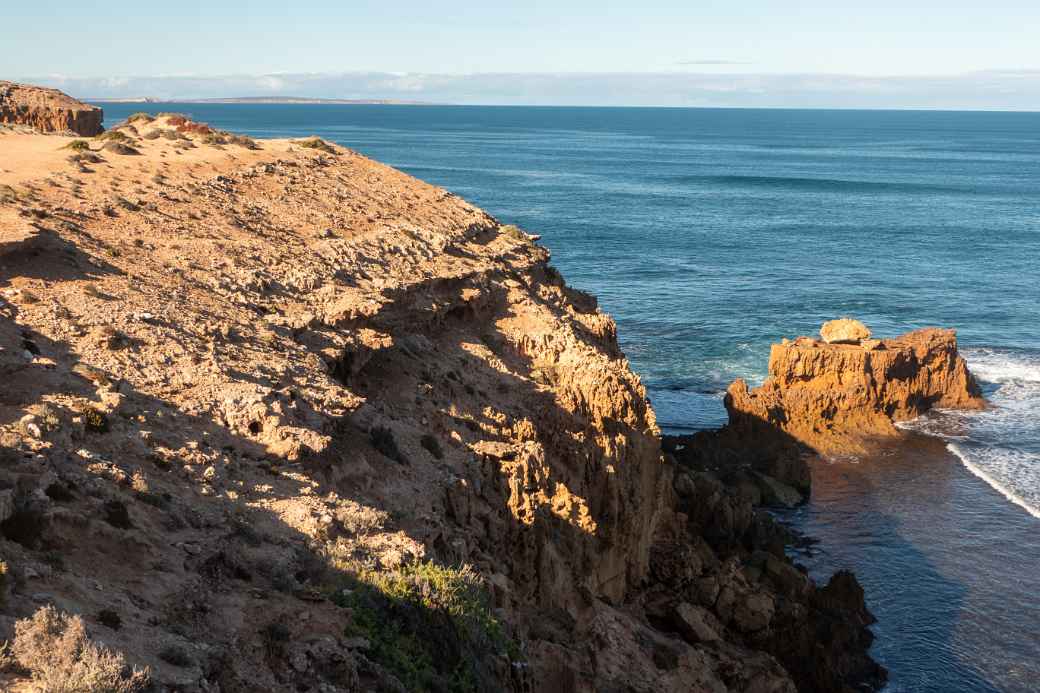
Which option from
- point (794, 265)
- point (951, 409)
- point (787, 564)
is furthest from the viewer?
point (794, 265)

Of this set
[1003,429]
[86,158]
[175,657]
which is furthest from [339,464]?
[1003,429]

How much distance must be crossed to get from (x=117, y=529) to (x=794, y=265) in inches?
2769

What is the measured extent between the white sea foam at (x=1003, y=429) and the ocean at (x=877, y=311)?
0.43 feet

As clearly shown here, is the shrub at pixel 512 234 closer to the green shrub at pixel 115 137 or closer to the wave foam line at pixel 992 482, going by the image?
the green shrub at pixel 115 137

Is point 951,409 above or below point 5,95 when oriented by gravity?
below

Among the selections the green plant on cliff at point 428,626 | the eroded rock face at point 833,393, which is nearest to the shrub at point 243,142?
the eroded rock face at point 833,393

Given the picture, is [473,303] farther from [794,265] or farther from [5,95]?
[794,265]

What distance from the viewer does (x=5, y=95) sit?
47906 mm

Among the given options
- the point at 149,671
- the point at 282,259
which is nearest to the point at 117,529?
the point at 149,671

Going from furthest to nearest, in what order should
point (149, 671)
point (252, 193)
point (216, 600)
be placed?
point (252, 193), point (216, 600), point (149, 671)

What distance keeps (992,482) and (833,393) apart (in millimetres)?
7661

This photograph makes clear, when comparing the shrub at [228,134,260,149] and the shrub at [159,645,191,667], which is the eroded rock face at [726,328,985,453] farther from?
the shrub at [159,645,191,667]

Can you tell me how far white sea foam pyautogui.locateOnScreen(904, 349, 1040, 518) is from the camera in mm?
38750

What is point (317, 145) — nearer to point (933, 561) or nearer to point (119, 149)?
point (119, 149)
